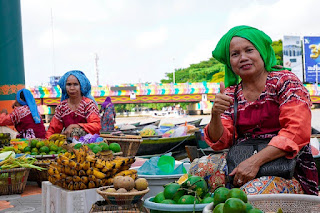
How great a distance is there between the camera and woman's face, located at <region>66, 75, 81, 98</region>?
19.0 feet

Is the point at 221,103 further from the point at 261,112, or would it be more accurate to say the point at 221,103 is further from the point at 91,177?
the point at 91,177

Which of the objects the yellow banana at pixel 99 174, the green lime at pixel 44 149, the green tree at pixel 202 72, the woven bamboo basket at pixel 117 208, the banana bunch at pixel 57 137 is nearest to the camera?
the woven bamboo basket at pixel 117 208

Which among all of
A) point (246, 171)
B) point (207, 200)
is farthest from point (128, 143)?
point (207, 200)

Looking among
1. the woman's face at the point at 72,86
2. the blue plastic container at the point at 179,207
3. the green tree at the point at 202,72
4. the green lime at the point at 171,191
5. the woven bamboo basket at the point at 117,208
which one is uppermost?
the green tree at the point at 202,72

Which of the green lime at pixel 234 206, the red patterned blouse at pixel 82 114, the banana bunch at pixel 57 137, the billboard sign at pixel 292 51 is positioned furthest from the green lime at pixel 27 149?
the billboard sign at pixel 292 51

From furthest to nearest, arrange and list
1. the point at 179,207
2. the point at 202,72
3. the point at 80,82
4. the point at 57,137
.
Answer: the point at 202,72, the point at 80,82, the point at 57,137, the point at 179,207

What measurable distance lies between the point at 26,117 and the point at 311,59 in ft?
158

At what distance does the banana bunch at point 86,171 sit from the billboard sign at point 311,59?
1973 inches

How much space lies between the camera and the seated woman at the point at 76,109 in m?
5.71

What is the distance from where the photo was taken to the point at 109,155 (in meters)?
3.29

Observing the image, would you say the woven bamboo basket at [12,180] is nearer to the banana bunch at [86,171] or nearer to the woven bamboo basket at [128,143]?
the woven bamboo basket at [128,143]

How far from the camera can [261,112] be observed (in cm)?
265

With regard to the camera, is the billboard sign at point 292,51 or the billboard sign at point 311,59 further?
the billboard sign at point 311,59

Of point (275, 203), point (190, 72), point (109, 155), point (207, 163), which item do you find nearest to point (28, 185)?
point (109, 155)
